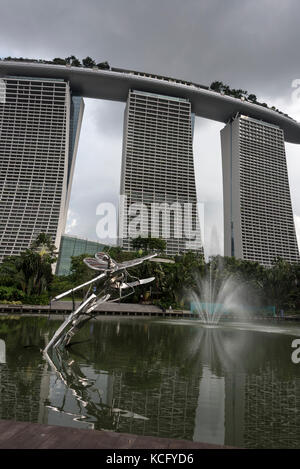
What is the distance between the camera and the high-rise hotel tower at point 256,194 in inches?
3900

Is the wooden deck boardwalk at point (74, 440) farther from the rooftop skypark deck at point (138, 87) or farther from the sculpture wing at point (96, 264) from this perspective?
the rooftop skypark deck at point (138, 87)

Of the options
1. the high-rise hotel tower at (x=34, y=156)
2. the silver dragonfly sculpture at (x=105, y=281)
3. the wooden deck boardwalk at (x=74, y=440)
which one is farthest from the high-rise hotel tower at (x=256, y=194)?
the wooden deck boardwalk at (x=74, y=440)

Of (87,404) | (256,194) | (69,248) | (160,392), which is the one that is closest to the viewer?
(87,404)

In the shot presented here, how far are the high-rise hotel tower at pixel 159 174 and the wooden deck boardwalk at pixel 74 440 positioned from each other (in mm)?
79216

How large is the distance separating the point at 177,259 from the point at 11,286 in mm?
28380

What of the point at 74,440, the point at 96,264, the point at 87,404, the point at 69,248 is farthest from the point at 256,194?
the point at 74,440

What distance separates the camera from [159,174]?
322 feet

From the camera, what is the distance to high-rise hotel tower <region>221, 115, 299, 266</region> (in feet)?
325

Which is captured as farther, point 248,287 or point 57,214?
point 57,214

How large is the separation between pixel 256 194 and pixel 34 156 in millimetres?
65208

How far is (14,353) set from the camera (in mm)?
14266

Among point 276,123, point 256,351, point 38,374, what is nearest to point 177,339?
point 256,351

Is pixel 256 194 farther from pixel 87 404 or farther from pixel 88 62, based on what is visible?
pixel 87 404
